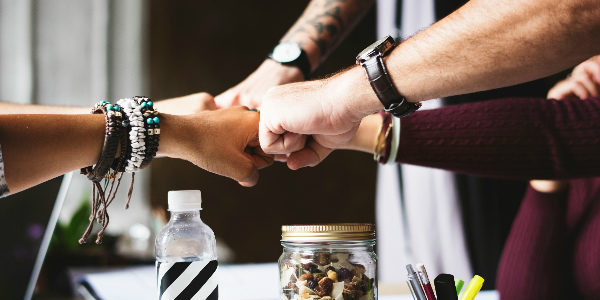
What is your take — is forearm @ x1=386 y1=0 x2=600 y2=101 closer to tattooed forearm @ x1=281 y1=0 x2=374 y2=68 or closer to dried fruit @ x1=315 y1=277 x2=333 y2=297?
dried fruit @ x1=315 y1=277 x2=333 y2=297

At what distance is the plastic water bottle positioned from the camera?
0.60 m

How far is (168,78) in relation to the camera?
106 inches

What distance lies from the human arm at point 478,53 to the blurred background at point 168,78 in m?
1.84

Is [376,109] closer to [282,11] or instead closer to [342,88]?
[342,88]

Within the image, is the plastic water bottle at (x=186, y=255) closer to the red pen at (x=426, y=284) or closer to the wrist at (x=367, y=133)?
the red pen at (x=426, y=284)

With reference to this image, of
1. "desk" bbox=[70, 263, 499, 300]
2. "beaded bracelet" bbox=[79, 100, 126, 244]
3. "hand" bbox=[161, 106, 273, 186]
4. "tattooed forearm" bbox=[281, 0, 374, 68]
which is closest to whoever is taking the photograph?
"beaded bracelet" bbox=[79, 100, 126, 244]

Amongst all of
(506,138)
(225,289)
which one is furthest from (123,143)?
(506,138)

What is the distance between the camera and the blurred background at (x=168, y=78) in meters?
2.48

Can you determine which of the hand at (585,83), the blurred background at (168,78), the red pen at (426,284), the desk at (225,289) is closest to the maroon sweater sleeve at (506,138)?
the hand at (585,83)

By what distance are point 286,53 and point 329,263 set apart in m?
0.79

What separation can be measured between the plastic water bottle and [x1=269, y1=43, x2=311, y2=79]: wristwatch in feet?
2.17

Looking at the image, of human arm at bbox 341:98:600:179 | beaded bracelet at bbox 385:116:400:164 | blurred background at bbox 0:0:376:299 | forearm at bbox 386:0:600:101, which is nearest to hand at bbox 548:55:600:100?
human arm at bbox 341:98:600:179

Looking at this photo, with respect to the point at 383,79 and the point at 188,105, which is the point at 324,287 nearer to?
the point at 383,79

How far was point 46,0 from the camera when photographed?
2.53m
